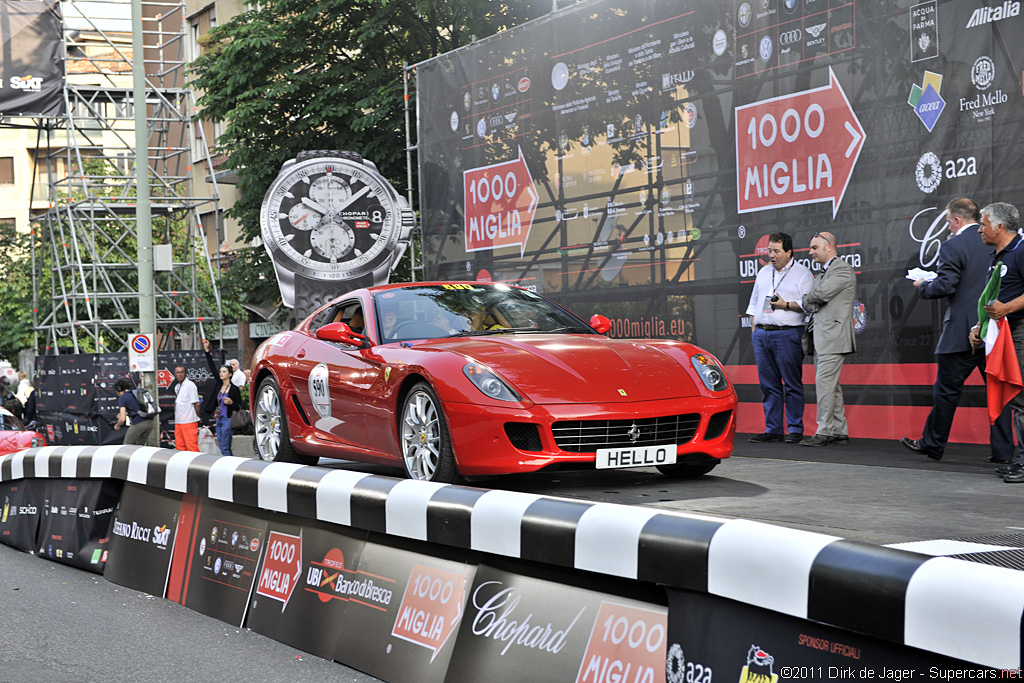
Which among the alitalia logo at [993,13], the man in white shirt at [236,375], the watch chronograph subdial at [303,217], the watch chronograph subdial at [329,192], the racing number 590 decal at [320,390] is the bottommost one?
the man in white shirt at [236,375]

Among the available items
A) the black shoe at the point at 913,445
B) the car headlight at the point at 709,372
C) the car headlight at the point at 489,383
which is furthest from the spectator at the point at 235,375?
the car headlight at the point at 709,372

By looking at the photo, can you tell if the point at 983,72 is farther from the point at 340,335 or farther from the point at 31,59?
the point at 31,59

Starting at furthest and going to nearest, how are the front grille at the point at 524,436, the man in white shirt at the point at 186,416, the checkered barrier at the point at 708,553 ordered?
the man in white shirt at the point at 186,416 < the front grille at the point at 524,436 < the checkered barrier at the point at 708,553

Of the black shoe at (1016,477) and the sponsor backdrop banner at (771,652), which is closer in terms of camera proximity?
the sponsor backdrop banner at (771,652)

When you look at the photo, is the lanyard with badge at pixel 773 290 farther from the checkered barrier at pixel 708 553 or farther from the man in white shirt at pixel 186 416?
the man in white shirt at pixel 186 416

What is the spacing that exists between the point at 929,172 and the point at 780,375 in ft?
6.70

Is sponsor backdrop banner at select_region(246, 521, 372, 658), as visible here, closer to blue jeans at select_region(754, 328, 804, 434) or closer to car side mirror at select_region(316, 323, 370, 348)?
car side mirror at select_region(316, 323, 370, 348)

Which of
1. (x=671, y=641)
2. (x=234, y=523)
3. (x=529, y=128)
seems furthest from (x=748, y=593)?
(x=529, y=128)

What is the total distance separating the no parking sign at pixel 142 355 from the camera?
697 inches

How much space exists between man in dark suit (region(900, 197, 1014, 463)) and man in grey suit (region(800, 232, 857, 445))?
4.86 ft

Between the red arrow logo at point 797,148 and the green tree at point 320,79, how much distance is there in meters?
13.2

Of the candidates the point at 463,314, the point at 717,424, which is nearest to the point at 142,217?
the point at 463,314

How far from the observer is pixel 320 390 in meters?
7.79

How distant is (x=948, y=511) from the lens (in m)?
5.21
